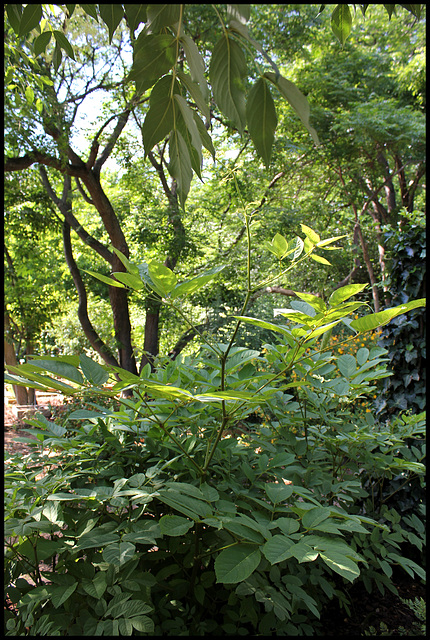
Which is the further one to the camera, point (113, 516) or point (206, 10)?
point (206, 10)

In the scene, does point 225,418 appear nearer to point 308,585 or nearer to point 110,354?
point 308,585

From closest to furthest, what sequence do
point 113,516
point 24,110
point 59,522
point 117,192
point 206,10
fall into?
point 59,522, point 113,516, point 24,110, point 206,10, point 117,192

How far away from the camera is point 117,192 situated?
1076 centimetres

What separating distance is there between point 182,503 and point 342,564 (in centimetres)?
28

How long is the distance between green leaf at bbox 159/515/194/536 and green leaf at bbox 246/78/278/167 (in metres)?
0.62

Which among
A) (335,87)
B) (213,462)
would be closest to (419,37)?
(335,87)

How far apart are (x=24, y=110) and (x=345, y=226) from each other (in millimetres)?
6946

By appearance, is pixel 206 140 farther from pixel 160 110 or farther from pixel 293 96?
pixel 293 96

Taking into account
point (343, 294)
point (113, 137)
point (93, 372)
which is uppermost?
point (113, 137)

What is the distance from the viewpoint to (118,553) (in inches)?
31.0

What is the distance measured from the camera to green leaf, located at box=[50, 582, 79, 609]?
0.80m

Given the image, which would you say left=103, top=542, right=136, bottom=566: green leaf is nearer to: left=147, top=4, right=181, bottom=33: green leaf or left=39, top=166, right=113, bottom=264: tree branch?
left=147, top=4, right=181, bottom=33: green leaf

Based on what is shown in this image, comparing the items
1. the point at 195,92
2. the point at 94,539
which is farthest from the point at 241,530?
the point at 195,92

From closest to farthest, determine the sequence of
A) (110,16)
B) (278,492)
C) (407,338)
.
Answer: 1. (110,16)
2. (278,492)
3. (407,338)
